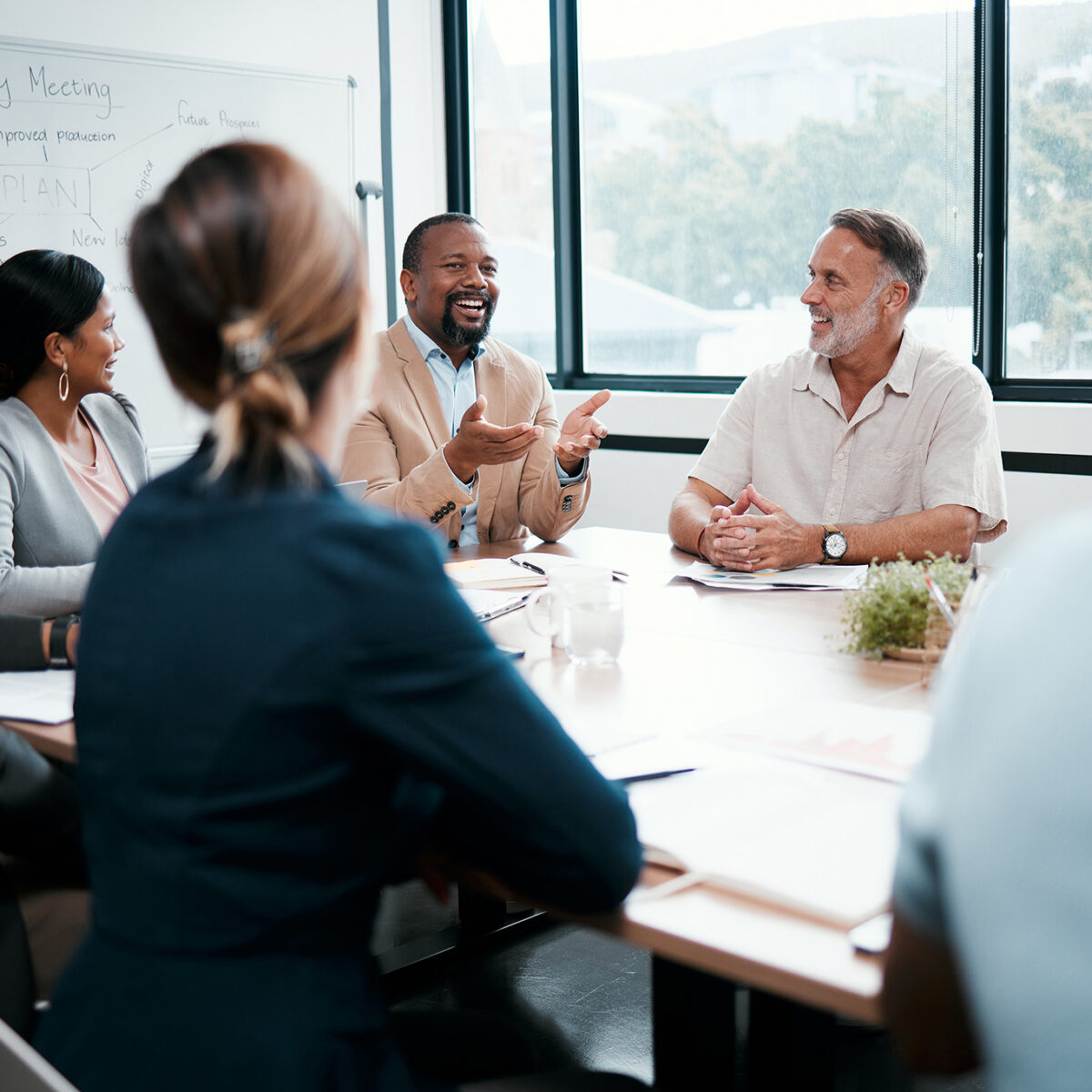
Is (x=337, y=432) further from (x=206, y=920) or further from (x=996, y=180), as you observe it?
(x=996, y=180)

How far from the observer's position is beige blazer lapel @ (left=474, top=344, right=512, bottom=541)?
2824 mm

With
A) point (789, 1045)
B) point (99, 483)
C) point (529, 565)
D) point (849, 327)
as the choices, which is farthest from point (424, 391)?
point (789, 1045)

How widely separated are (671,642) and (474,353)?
4.86ft

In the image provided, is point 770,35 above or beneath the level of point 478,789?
above

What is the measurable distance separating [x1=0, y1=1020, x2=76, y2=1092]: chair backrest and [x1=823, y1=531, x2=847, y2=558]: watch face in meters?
1.79

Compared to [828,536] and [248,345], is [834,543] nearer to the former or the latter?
[828,536]

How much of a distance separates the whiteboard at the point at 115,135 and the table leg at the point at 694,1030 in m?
Result: 2.87

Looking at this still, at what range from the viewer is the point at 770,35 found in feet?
14.0

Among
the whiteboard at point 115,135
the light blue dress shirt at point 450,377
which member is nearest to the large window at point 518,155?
the whiteboard at point 115,135

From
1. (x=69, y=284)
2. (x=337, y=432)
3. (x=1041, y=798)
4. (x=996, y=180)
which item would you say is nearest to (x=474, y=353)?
(x=69, y=284)

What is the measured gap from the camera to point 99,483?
7.43 ft

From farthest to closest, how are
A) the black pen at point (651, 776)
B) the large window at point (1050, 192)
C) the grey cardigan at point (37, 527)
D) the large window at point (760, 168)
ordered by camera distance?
the large window at point (760, 168) < the large window at point (1050, 192) < the grey cardigan at point (37, 527) < the black pen at point (651, 776)

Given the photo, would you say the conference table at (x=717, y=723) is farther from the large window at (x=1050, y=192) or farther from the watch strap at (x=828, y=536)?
the large window at (x=1050, y=192)

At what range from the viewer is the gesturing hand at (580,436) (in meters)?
2.62
